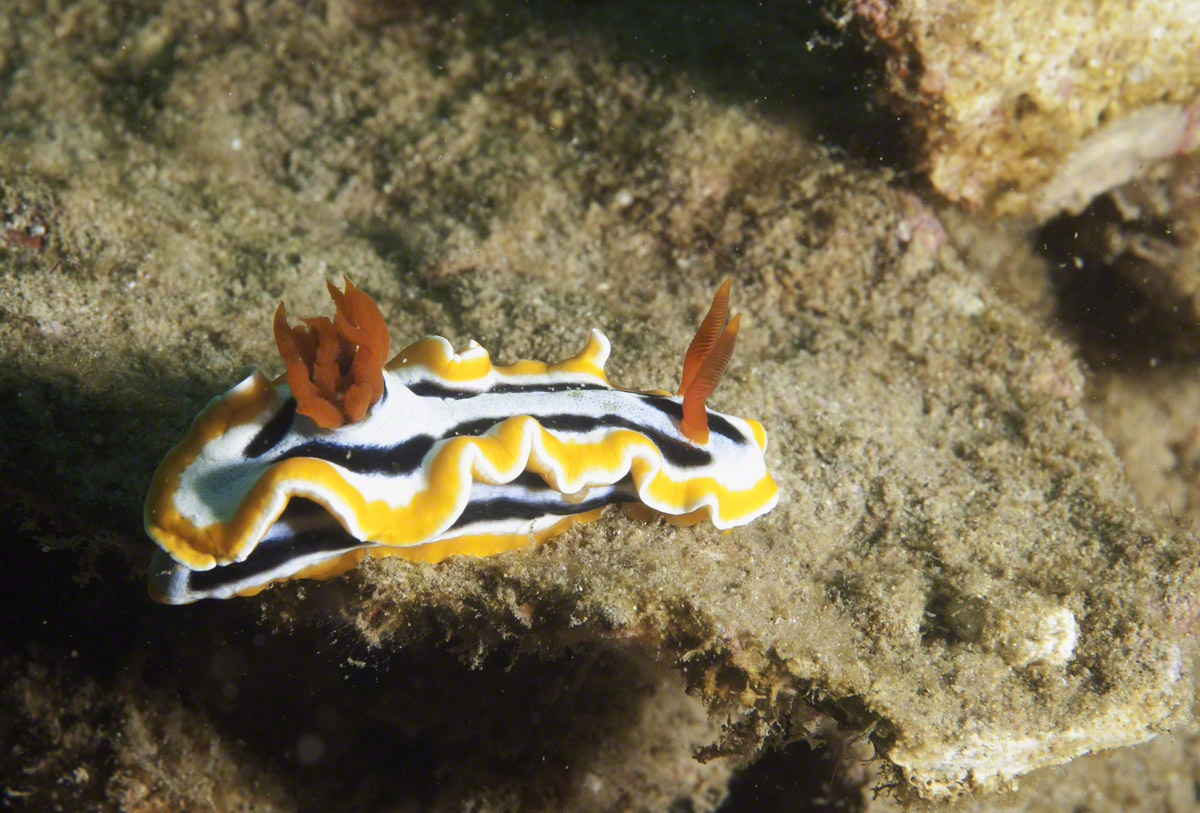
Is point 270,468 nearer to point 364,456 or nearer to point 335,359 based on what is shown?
point 364,456

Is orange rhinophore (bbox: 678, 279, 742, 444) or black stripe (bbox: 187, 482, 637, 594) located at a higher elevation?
orange rhinophore (bbox: 678, 279, 742, 444)

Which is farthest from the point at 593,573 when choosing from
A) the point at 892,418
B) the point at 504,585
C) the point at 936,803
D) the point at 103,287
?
the point at 103,287

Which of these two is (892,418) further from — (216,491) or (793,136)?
(216,491)

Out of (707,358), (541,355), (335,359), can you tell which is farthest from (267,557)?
(707,358)

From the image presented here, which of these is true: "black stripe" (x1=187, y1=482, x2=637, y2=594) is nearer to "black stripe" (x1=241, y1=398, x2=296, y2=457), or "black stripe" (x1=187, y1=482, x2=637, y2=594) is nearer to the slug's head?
the slug's head

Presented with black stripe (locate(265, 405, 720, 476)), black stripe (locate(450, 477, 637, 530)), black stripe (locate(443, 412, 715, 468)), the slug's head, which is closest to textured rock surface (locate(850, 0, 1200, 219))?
black stripe (locate(265, 405, 720, 476))

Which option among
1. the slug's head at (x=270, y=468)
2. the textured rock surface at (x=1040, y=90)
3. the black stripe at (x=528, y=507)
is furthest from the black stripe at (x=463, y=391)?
the textured rock surface at (x=1040, y=90)

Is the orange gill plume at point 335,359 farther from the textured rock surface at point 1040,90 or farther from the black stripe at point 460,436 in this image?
the textured rock surface at point 1040,90
